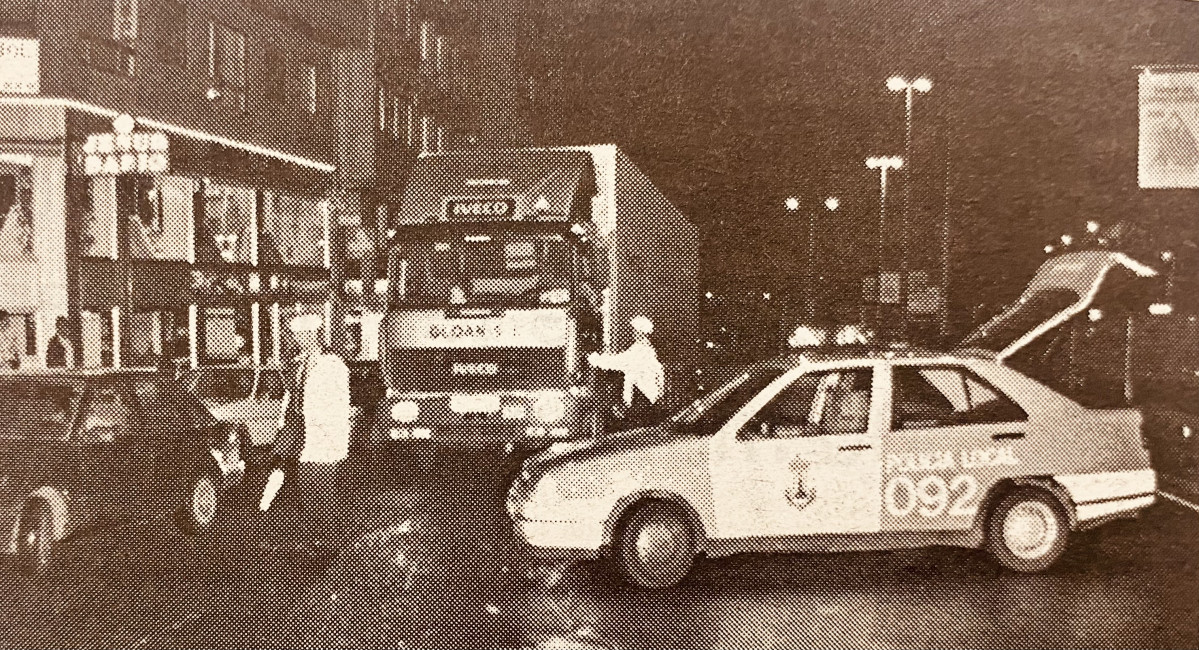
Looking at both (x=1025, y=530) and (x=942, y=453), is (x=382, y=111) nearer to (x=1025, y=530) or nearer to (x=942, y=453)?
(x=942, y=453)

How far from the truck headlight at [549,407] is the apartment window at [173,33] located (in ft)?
10.2

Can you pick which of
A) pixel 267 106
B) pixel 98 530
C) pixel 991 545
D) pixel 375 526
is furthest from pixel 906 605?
pixel 267 106

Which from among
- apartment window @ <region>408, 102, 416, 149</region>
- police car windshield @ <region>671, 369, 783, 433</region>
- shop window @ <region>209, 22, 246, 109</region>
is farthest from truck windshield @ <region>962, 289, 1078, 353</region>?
shop window @ <region>209, 22, 246, 109</region>

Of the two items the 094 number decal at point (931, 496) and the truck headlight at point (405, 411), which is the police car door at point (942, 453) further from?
the truck headlight at point (405, 411)

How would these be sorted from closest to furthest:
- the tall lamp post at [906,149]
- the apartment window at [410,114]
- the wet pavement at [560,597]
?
1. the wet pavement at [560,597]
2. the tall lamp post at [906,149]
3. the apartment window at [410,114]

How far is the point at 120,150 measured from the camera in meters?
5.26

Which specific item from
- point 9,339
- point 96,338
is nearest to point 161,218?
point 96,338

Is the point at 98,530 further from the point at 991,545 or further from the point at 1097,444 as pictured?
the point at 1097,444

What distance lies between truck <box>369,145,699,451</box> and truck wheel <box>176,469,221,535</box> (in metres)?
1.24

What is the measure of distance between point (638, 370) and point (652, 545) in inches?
66.0

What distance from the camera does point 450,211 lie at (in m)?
6.65

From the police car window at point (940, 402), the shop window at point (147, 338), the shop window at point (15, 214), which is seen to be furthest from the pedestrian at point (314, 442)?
→ the police car window at point (940, 402)

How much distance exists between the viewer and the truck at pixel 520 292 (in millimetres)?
5676

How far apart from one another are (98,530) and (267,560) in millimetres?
933
